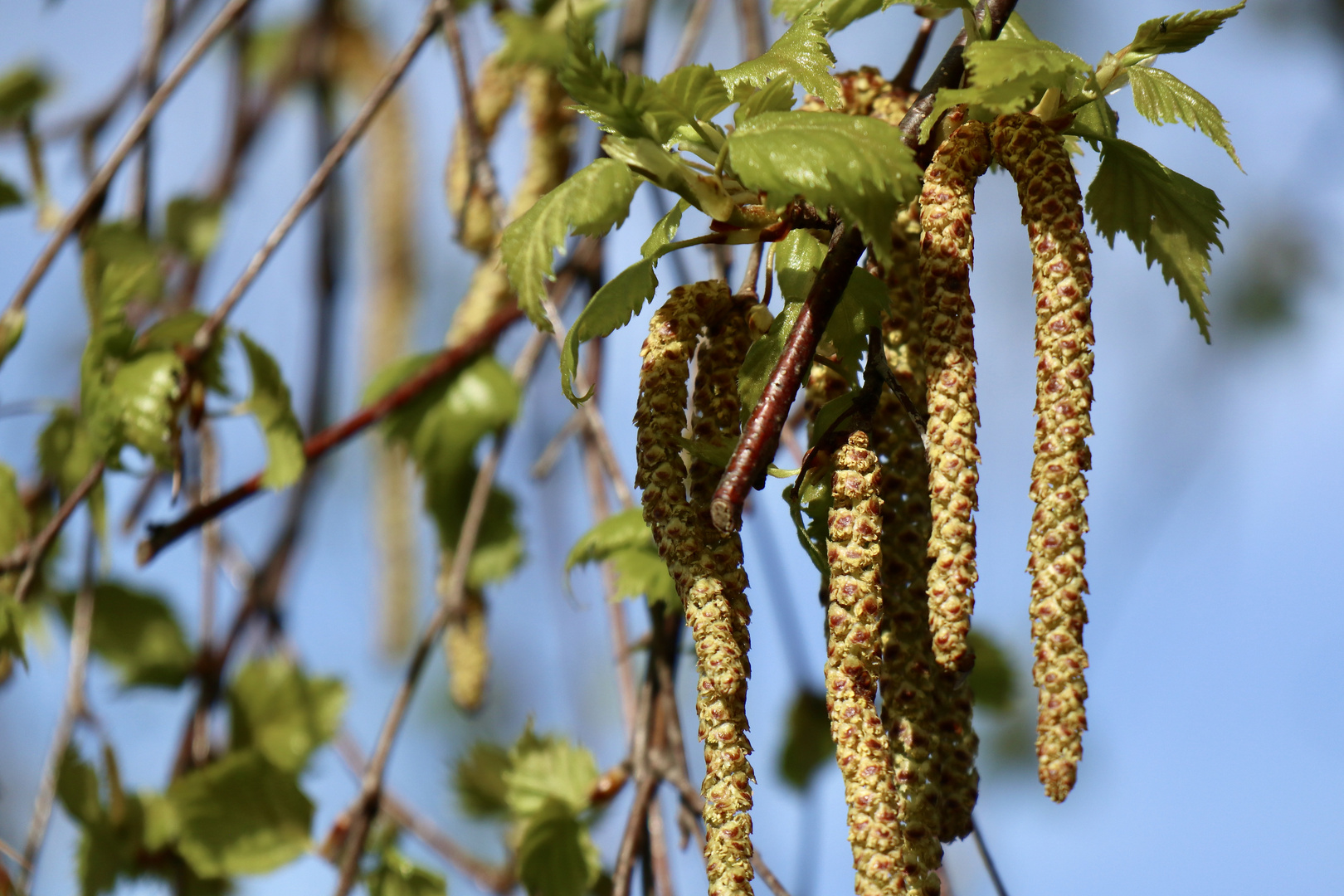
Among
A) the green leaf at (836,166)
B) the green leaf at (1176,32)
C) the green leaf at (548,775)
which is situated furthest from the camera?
the green leaf at (548,775)

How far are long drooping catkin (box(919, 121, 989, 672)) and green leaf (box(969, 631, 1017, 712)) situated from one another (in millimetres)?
1029

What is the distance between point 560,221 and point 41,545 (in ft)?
3.16

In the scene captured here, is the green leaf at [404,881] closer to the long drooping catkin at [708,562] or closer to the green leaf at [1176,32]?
the long drooping catkin at [708,562]

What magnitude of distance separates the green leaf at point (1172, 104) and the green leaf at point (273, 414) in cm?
96

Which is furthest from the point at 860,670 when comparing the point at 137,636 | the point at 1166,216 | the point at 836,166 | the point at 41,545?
the point at 137,636

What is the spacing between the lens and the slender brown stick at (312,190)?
1.33m

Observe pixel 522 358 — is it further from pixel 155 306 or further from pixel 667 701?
pixel 155 306

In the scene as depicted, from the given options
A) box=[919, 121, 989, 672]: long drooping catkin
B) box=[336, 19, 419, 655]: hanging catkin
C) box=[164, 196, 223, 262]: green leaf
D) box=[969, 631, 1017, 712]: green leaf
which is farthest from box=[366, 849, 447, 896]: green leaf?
box=[164, 196, 223, 262]: green leaf

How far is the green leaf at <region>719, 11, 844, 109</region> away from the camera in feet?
2.37

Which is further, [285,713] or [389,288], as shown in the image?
[389,288]

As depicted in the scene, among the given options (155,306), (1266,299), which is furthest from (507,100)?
(1266,299)

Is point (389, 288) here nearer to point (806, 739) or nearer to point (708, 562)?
point (806, 739)

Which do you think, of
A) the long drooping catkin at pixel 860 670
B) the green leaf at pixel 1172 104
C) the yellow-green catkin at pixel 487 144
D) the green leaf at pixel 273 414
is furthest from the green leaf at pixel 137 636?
the green leaf at pixel 1172 104

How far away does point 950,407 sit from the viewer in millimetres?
665
